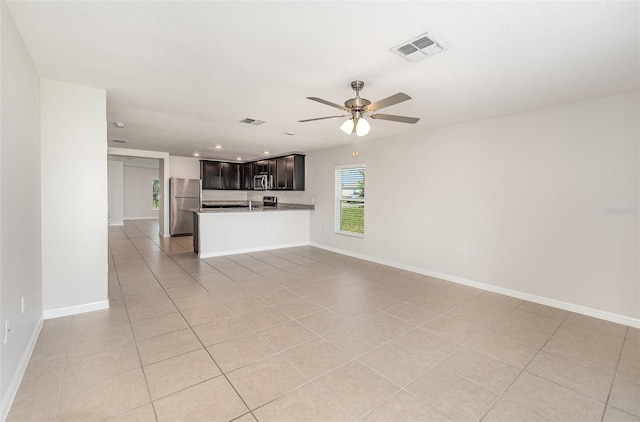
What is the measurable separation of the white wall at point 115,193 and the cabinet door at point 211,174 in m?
4.61

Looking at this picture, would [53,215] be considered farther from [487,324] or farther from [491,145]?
[491,145]

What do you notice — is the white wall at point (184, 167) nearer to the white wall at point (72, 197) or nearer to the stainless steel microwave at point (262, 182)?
the stainless steel microwave at point (262, 182)

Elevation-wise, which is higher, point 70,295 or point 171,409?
point 70,295

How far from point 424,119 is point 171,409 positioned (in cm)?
422

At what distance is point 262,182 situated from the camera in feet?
28.3

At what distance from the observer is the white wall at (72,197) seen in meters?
2.92

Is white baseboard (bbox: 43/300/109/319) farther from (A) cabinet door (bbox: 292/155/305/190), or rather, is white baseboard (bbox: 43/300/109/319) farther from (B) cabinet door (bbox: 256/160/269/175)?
(B) cabinet door (bbox: 256/160/269/175)

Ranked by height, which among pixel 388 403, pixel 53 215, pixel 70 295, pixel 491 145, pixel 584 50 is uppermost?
pixel 584 50

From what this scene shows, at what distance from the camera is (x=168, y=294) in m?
3.78

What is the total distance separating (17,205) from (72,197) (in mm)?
1043

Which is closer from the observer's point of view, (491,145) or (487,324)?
A: (487,324)

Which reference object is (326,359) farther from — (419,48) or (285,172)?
(285,172)

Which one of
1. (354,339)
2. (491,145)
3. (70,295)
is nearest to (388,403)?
(354,339)

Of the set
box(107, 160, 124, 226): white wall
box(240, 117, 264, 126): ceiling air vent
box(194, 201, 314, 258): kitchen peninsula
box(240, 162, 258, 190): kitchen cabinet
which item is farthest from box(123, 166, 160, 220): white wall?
box(240, 117, 264, 126): ceiling air vent
